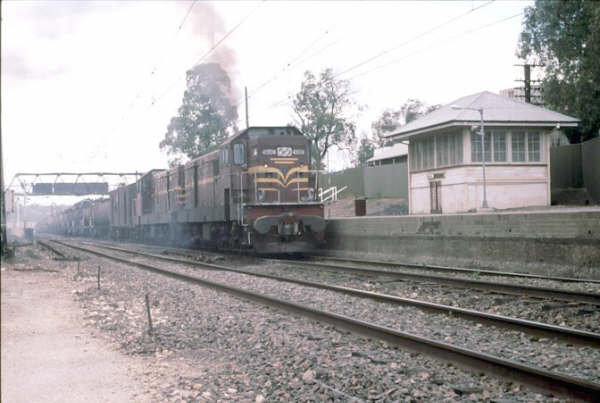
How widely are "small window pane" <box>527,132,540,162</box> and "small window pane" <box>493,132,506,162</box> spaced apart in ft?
3.76

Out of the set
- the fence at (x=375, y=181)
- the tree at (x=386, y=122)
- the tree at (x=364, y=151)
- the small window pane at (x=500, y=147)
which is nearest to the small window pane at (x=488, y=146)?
the small window pane at (x=500, y=147)

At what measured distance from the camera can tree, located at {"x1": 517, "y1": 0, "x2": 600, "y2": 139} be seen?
29688mm

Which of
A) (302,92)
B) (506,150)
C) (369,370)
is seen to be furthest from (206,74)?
(302,92)

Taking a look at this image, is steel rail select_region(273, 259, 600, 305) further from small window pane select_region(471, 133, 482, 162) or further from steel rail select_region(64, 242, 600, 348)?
small window pane select_region(471, 133, 482, 162)

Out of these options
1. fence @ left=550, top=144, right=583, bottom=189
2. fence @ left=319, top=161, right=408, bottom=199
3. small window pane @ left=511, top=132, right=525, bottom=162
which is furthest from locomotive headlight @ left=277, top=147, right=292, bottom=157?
fence @ left=319, top=161, right=408, bottom=199

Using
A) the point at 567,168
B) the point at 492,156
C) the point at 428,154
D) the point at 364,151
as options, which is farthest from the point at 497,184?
the point at 364,151

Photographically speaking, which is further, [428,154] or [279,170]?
[428,154]

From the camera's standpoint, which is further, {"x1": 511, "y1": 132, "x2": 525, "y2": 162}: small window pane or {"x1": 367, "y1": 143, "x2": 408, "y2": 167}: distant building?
{"x1": 367, "y1": 143, "x2": 408, "y2": 167}: distant building

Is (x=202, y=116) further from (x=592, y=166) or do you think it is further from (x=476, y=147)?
(x=592, y=166)

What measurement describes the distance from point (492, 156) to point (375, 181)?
16.7 metres

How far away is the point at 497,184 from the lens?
22.4 metres

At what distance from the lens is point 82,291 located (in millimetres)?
11219

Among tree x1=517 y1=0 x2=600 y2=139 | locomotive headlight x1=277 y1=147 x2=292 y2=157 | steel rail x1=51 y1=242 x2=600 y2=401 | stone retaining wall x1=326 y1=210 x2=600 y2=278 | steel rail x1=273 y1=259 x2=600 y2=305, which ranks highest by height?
tree x1=517 y1=0 x2=600 y2=139

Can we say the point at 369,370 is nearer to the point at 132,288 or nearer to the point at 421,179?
the point at 132,288
